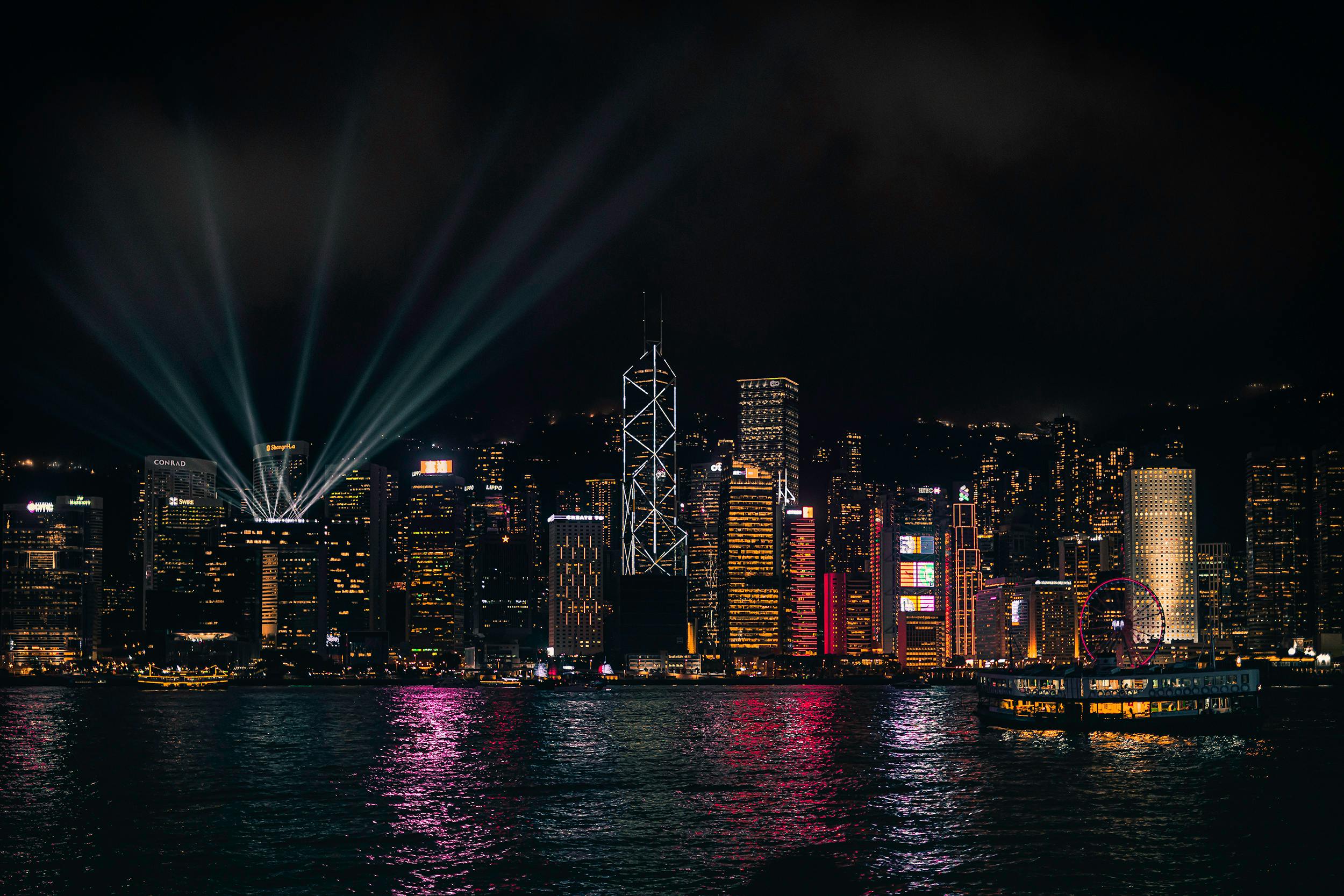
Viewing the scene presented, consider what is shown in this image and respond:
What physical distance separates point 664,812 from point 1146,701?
63.0m

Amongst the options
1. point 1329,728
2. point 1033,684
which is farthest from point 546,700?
point 1329,728

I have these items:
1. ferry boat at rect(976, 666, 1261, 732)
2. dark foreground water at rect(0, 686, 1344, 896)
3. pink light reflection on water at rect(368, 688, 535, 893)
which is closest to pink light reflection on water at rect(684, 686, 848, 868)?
dark foreground water at rect(0, 686, 1344, 896)

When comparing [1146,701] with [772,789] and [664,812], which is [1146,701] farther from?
[664,812]

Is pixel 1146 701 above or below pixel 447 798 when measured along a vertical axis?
above

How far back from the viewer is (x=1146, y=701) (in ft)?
367

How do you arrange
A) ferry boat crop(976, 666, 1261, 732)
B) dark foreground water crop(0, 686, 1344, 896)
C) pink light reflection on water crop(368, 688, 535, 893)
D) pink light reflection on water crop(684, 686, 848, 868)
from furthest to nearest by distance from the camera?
ferry boat crop(976, 666, 1261, 732) → pink light reflection on water crop(684, 686, 848, 868) → pink light reflection on water crop(368, 688, 535, 893) → dark foreground water crop(0, 686, 1344, 896)

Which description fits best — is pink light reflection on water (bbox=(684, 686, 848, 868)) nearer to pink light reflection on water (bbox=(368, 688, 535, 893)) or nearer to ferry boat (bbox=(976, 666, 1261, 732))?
pink light reflection on water (bbox=(368, 688, 535, 893))

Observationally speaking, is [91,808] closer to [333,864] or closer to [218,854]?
[218,854]

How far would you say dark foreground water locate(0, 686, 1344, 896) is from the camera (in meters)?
48.8

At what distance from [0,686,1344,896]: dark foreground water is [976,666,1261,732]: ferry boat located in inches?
79.2

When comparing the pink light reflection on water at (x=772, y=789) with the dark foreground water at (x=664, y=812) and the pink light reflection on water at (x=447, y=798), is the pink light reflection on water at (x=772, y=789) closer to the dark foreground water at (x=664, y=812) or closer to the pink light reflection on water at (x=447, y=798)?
the dark foreground water at (x=664, y=812)

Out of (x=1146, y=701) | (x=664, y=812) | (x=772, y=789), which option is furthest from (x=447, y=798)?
(x=1146, y=701)

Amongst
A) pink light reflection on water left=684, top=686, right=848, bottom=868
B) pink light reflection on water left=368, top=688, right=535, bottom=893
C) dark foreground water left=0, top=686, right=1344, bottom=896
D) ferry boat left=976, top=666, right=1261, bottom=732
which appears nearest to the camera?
dark foreground water left=0, top=686, right=1344, bottom=896

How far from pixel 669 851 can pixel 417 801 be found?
723 inches
